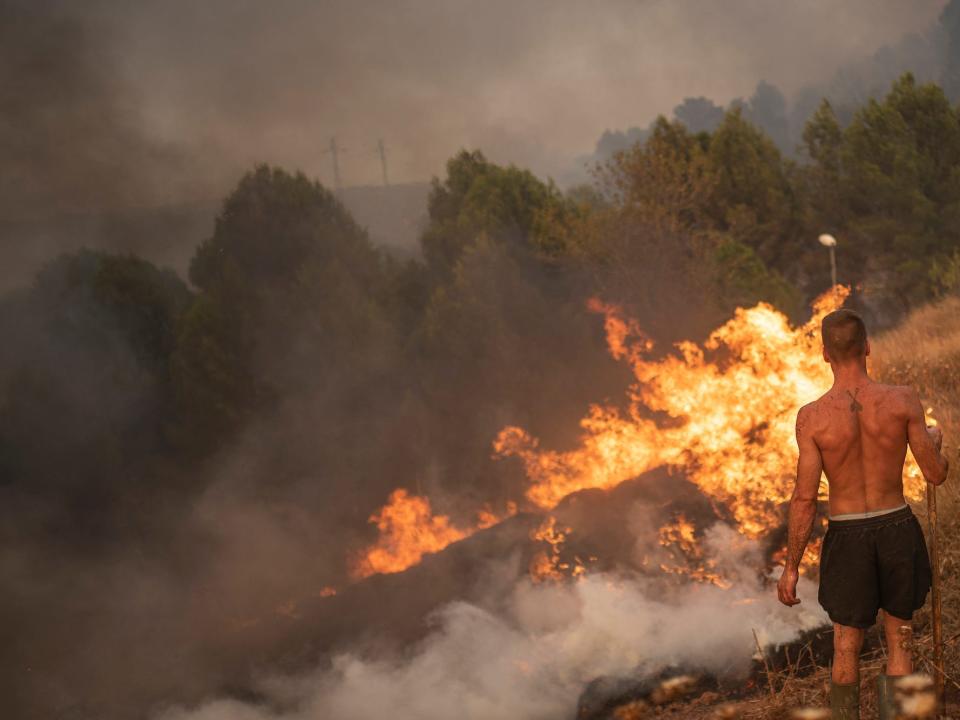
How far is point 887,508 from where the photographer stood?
14.1 ft

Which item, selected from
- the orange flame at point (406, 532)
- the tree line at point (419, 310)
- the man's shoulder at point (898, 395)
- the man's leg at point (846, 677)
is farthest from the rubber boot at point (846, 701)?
the tree line at point (419, 310)

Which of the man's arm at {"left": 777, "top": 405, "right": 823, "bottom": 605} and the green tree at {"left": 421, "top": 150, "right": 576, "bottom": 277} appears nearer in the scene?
the man's arm at {"left": 777, "top": 405, "right": 823, "bottom": 605}

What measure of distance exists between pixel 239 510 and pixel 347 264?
9.06 meters

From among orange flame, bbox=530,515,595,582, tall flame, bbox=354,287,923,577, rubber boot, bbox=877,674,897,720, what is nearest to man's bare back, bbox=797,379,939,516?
rubber boot, bbox=877,674,897,720

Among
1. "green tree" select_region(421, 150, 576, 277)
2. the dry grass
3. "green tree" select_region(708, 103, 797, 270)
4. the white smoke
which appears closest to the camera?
the dry grass

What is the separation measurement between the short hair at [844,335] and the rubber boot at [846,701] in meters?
1.77

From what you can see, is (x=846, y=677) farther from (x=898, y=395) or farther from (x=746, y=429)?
(x=746, y=429)

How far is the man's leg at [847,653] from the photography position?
4430 mm

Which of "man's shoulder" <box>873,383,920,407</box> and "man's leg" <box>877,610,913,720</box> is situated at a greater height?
"man's shoulder" <box>873,383,920,407</box>

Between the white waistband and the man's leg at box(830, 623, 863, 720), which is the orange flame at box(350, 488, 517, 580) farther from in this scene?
the white waistband

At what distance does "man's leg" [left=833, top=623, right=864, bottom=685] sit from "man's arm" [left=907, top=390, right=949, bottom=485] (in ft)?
3.00

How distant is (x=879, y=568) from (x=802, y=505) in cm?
52

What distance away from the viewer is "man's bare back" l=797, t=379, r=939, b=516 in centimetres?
427

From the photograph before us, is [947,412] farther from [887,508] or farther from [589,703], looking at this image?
[887,508]
